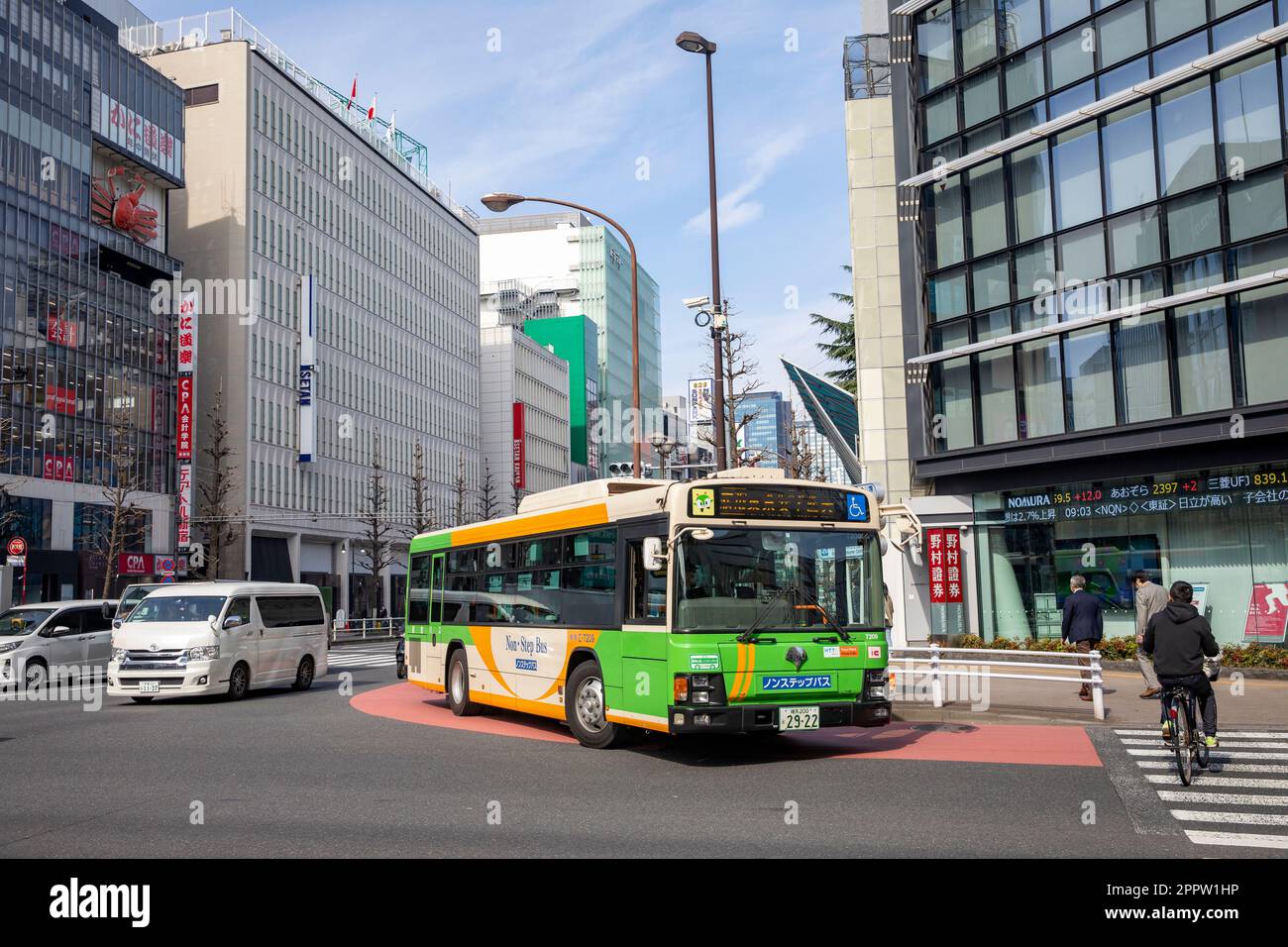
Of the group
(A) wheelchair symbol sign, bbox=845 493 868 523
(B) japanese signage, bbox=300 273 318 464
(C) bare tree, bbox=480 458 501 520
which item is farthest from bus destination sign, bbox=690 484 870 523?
(C) bare tree, bbox=480 458 501 520

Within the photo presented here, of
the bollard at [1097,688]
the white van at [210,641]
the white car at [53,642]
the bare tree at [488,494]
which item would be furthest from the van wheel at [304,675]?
the bare tree at [488,494]

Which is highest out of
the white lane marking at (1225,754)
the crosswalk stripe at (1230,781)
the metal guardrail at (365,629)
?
the crosswalk stripe at (1230,781)

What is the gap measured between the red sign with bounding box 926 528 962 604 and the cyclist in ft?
55.3

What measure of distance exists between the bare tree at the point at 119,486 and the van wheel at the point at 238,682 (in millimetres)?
38621

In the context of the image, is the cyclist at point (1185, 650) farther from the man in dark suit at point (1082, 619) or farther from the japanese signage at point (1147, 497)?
the japanese signage at point (1147, 497)

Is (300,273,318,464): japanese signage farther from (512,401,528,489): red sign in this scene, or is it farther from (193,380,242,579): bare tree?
(512,401,528,489): red sign

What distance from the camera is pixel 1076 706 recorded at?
54.0 ft

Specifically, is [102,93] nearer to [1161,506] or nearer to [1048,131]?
[1048,131]

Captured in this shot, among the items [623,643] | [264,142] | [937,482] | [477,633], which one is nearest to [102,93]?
[264,142]

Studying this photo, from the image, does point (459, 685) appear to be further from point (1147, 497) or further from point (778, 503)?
point (1147, 497)

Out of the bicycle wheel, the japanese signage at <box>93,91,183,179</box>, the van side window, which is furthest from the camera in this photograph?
the japanese signage at <box>93,91,183,179</box>

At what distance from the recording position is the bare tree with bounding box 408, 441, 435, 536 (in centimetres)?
7959

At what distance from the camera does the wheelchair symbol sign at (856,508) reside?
12.9 meters

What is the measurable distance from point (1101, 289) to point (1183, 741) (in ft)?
54.0
